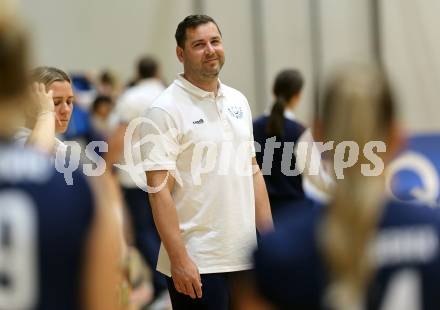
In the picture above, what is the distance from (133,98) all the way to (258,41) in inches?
149

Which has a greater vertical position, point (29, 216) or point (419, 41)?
point (419, 41)

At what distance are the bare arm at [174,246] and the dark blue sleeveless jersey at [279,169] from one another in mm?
2098

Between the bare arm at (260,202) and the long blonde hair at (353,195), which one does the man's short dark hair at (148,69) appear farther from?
the long blonde hair at (353,195)

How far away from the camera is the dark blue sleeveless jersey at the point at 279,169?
266 inches

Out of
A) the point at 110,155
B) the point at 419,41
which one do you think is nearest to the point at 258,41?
the point at 419,41

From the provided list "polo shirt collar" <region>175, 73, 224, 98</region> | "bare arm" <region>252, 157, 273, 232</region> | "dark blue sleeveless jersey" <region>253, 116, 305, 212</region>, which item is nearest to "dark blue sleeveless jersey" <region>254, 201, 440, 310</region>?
"polo shirt collar" <region>175, 73, 224, 98</region>

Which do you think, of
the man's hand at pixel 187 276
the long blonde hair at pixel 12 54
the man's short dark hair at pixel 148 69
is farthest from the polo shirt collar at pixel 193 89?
the man's short dark hair at pixel 148 69

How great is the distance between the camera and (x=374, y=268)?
2.18 metres

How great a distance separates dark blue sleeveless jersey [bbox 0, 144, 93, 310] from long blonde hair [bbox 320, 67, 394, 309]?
21.1 inches

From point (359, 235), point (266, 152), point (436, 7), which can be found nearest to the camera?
point (359, 235)

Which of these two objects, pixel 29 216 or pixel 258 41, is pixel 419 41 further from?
pixel 29 216

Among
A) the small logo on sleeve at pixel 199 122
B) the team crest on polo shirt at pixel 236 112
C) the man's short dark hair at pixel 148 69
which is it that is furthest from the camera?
the man's short dark hair at pixel 148 69

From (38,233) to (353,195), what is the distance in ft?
2.21

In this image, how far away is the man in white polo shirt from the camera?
4.76 meters
